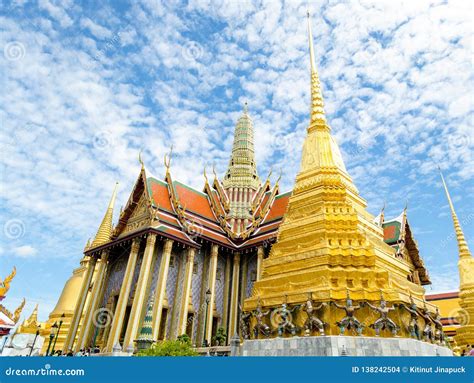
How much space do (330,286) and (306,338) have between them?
5.02 ft

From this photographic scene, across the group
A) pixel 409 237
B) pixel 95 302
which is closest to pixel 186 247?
pixel 95 302

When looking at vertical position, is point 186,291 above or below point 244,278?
below

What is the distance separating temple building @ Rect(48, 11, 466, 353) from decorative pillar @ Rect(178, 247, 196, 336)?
58 millimetres

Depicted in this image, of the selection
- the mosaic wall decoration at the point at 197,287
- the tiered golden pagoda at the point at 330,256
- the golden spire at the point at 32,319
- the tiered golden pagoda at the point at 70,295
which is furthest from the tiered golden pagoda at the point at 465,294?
the golden spire at the point at 32,319

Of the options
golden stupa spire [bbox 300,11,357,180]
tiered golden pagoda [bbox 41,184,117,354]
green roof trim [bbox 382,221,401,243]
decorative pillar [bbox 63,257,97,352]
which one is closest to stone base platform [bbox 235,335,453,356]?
golden stupa spire [bbox 300,11,357,180]

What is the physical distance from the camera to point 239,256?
75.7 ft

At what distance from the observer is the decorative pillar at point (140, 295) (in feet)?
55.9

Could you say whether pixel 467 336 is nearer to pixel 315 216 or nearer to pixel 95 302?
pixel 315 216

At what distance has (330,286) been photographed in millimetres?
9617

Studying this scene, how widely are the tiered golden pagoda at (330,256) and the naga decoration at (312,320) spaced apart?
0.69 feet

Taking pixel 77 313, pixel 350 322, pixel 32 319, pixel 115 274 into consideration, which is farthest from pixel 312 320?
pixel 32 319

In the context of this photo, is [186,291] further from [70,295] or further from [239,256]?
[70,295]

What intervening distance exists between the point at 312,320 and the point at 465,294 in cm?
1706

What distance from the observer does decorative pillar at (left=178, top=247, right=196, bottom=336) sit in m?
18.5
